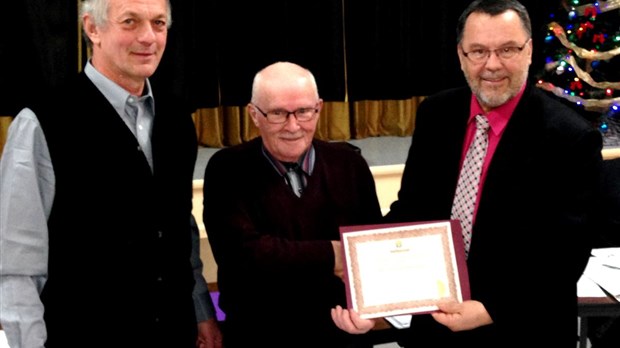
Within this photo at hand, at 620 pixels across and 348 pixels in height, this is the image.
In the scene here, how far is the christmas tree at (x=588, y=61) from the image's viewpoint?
22.5ft

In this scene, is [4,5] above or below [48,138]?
above

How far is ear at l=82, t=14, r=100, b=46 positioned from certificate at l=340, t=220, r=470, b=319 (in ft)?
2.98

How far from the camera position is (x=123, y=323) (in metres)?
2.10

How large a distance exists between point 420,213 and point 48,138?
1195 mm

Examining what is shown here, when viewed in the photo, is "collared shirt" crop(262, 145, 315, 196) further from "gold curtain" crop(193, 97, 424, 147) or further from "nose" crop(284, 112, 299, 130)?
"gold curtain" crop(193, 97, 424, 147)

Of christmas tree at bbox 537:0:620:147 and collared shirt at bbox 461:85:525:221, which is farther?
christmas tree at bbox 537:0:620:147

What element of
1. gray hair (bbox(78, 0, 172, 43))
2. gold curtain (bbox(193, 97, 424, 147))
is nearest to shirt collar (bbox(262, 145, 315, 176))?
gray hair (bbox(78, 0, 172, 43))

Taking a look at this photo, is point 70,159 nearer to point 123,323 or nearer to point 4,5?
point 123,323

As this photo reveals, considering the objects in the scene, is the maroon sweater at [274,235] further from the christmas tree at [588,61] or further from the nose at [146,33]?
the christmas tree at [588,61]

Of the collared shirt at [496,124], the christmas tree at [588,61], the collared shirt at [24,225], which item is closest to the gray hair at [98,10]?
the collared shirt at [24,225]

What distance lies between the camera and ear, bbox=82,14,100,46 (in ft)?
6.63

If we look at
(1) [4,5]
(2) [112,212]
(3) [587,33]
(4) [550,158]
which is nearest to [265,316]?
(2) [112,212]

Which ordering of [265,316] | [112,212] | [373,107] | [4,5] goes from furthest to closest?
[373,107], [4,5], [265,316], [112,212]

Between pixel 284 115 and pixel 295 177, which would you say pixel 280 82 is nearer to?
pixel 284 115
